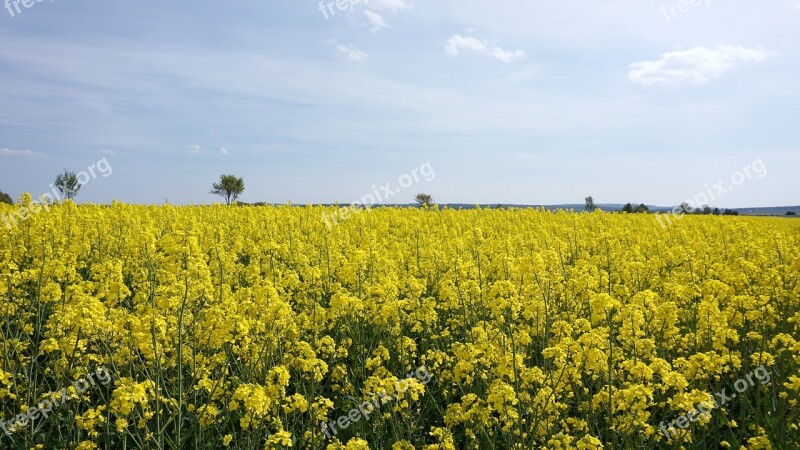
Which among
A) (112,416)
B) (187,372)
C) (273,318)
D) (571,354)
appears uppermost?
(273,318)

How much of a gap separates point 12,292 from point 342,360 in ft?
12.0

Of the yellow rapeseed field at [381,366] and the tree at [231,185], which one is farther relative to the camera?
the tree at [231,185]

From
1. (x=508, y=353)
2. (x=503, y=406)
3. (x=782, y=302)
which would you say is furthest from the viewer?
(x=782, y=302)

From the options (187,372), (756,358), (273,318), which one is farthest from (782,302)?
(187,372)

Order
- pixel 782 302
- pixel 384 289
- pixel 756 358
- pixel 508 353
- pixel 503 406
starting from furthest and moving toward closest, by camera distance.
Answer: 1. pixel 782 302
2. pixel 384 289
3. pixel 756 358
4. pixel 508 353
5. pixel 503 406

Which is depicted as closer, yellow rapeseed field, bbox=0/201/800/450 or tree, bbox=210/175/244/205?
yellow rapeseed field, bbox=0/201/800/450

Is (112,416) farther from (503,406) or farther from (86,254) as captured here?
(86,254)

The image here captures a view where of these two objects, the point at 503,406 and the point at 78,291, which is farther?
the point at 78,291

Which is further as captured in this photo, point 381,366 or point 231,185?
point 231,185

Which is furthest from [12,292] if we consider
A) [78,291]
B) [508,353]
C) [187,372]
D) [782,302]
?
[782,302]

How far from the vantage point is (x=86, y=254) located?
368 inches

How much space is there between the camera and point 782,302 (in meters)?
7.27

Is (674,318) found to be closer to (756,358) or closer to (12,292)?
(756,358)

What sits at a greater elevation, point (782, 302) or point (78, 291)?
point (78, 291)
